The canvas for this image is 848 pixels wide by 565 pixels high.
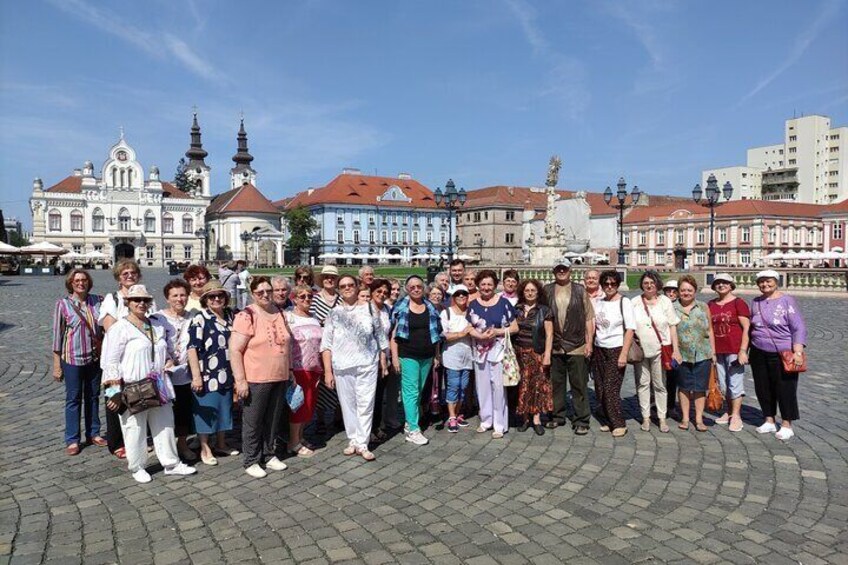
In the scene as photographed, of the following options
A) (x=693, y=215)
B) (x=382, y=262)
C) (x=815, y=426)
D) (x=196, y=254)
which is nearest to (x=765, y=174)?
(x=693, y=215)

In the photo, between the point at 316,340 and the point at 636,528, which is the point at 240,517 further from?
the point at 636,528

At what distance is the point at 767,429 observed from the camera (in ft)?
22.3

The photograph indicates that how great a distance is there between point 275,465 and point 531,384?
2876 millimetres

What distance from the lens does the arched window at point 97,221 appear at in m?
76.6

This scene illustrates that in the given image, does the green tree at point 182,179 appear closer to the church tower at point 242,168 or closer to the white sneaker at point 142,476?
the church tower at point 242,168

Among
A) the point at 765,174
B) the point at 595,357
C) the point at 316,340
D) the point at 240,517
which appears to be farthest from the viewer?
the point at 765,174

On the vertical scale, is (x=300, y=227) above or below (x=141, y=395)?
above

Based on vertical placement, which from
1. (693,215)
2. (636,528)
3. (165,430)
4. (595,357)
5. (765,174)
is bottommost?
(636,528)

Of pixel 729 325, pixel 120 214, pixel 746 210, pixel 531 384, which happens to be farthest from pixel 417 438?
pixel 120 214

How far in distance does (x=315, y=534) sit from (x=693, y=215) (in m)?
78.4

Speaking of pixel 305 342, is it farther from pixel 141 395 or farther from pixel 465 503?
pixel 465 503

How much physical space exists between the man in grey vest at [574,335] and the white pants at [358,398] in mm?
2112

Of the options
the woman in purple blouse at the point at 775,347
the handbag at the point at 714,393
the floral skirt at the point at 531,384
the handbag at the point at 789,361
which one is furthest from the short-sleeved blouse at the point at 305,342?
the handbag at the point at 789,361

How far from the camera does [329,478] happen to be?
556 cm
